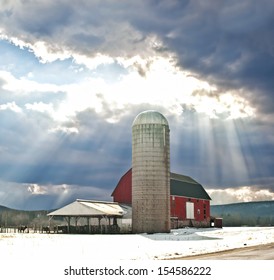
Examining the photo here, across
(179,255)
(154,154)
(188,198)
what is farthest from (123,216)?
(179,255)

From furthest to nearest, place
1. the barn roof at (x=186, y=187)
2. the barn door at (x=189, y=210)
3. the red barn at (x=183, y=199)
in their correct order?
the barn door at (x=189, y=210) → the barn roof at (x=186, y=187) → the red barn at (x=183, y=199)

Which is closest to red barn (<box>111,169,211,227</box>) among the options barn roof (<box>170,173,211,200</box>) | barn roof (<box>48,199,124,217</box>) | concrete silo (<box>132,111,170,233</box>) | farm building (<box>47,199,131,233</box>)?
barn roof (<box>170,173,211,200</box>)

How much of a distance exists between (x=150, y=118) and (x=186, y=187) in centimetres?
3033

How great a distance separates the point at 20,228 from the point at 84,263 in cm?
4198

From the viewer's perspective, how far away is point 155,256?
24453mm

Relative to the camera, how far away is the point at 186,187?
79.5 metres

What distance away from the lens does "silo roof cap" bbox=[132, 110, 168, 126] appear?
170 feet

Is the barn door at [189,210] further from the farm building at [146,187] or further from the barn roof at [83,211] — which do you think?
the barn roof at [83,211]

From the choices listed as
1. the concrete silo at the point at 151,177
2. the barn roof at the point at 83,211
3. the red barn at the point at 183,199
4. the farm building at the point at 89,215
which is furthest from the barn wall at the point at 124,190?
the concrete silo at the point at 151,177

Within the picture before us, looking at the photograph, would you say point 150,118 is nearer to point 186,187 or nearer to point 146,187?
point 146,187

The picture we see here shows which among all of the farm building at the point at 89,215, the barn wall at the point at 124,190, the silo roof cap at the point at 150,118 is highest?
the silo roof cap at the point at 150,118

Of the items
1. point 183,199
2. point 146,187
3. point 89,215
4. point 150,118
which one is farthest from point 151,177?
point 183,199

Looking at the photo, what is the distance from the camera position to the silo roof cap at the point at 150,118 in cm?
5175

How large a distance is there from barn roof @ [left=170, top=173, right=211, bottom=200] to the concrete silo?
2139cm
